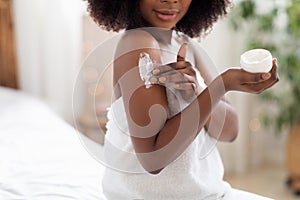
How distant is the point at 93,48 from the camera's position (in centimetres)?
280

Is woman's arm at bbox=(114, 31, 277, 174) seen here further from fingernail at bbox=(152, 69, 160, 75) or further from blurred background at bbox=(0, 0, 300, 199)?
blurred background at bbox=(0, 0, 300, 199)

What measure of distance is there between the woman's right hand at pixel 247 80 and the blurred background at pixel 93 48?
65.2 inches

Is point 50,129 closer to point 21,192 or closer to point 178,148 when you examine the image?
point 21,192

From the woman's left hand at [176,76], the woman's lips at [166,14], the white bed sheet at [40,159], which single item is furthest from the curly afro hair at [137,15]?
the white bed sheet at [40,159]

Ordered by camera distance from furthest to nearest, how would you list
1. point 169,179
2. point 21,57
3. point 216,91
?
point 21,57, point 169,179, point 216,91

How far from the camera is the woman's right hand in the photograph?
1.00m

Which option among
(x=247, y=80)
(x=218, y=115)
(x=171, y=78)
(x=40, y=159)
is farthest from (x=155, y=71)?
(x=40, y=159)

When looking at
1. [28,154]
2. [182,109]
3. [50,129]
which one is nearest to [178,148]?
[182,109]

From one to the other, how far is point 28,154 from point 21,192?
0.39 m

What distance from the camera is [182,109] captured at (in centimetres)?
108

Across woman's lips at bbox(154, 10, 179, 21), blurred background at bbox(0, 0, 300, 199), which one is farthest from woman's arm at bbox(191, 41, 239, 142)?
blurred background at bbox(0, 0, 300, 199)

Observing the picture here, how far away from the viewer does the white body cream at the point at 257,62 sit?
38.9 inches

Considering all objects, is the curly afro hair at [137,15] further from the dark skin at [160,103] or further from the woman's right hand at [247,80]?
the woman's right hand at [247,80]

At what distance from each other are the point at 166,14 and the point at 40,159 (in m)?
0.83
